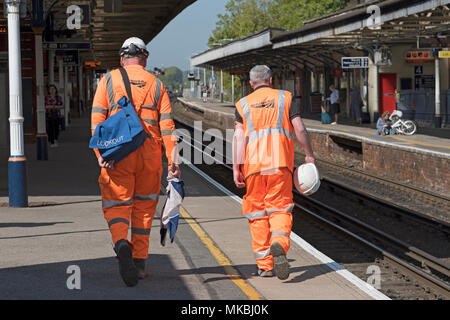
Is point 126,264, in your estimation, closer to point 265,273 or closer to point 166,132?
point 166,132

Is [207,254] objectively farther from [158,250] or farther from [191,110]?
[191,110]

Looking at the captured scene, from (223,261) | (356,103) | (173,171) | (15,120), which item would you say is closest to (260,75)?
(173,171)

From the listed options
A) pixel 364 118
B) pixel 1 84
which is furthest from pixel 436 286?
pixel 364 118

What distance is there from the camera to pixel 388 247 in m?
11.9

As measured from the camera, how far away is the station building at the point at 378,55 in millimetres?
26078

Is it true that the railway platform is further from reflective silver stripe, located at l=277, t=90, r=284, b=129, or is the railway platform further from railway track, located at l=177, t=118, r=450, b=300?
reflective silver stripe, located at l=277, t=90, r=284, b=129

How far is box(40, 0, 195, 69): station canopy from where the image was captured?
76.7ft

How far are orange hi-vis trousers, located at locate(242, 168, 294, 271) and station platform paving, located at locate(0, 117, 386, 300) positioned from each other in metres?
0.27

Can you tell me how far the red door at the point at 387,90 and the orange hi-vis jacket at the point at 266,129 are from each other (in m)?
30.3

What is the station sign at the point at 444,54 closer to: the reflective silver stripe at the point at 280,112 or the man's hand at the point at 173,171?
the reflective silver stripe at the point at 280,112

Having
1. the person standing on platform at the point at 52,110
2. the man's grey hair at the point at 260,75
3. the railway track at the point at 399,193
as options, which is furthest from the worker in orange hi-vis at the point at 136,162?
the person standing on platform at the point at 52,110

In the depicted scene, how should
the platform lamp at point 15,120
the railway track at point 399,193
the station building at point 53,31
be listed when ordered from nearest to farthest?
the platform lamp at point 15,120, the railway track at point 399,193, the station building at point 53,31

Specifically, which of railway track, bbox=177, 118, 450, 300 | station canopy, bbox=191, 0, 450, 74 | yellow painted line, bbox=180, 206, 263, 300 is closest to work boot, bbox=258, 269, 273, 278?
yellow painted line, bbox=180, 206, 263, 300
